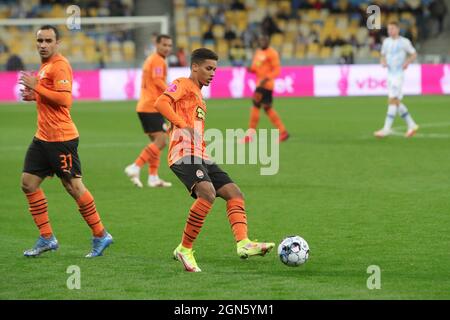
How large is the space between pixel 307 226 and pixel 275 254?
5.17 feet

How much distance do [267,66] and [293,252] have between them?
12.0 m

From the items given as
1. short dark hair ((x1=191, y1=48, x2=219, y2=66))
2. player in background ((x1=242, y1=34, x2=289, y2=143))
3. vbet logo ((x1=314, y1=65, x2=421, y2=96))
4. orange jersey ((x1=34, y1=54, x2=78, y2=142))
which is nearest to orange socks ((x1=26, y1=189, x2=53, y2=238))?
orange jersey ((x1=34, y1=54, x2=78, y2=142))

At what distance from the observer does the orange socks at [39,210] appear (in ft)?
29.9

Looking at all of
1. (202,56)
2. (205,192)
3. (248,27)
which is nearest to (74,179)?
(205,192)

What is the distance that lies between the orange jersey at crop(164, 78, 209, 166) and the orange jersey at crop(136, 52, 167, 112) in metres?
5.59

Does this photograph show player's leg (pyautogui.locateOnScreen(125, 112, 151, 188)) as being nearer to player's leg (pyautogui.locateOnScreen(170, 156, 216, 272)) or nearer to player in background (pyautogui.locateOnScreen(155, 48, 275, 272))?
player in background (pyautogui.locateOnScreen(155, 48, 275, 272))

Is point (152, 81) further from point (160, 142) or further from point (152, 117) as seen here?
point (160, 142)

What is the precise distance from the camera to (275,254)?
29.6ft

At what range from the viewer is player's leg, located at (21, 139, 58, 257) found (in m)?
8.97

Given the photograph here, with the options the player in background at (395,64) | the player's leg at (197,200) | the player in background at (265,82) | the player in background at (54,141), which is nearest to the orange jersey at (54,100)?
the player in background at (54,141)

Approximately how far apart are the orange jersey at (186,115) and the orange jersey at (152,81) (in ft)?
18.3

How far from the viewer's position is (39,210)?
916cm
